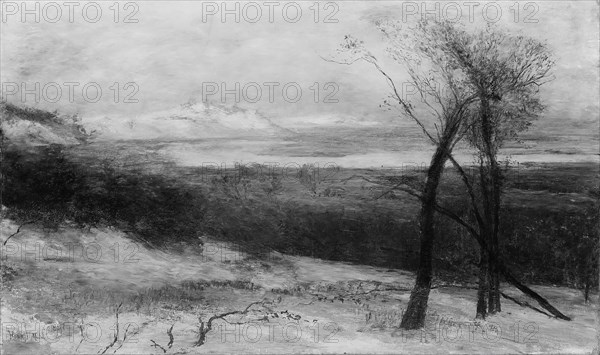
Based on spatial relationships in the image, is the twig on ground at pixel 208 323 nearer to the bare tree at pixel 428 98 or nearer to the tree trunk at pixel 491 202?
the bare tree at pixel 428 98

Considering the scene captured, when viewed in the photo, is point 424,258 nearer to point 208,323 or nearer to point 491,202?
point 491,202

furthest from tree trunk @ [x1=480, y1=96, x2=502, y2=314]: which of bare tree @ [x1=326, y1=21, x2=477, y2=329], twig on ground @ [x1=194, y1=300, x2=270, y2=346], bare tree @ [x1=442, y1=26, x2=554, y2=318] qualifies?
twig on ground @ [x1=194, y1=300, x2=270, y2=346]

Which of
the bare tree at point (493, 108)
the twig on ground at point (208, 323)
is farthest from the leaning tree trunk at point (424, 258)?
the twig on ground at point (208, 323)

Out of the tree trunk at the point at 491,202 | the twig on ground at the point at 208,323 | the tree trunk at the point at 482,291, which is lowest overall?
the twig on ground at the point at 208,323

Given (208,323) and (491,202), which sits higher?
(491,202)

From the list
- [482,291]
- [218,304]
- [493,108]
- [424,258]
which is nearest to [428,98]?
[493,108]

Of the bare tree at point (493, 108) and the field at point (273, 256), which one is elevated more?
the bare tree at point (493, 108)

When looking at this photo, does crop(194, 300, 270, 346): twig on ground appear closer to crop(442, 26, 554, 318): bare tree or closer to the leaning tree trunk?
the leaning tree trunk

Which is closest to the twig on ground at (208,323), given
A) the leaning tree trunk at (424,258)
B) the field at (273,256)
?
the field at (273,256)
